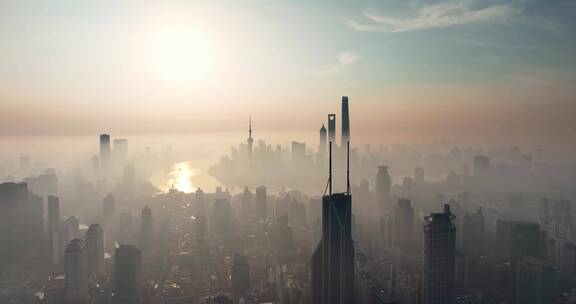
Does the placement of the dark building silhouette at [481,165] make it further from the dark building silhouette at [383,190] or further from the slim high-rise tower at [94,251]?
the slim high-rise tower at [94,251]

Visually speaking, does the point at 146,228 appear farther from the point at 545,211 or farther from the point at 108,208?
the point at 545,211

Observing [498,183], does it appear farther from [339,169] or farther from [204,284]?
[204,284]

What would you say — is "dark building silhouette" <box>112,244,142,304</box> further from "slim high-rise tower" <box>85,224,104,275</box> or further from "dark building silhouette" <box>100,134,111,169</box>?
"dark building silhouette" <box>100,134,111,169</box>

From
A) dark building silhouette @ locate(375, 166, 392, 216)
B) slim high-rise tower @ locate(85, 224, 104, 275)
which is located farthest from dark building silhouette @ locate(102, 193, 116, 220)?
dark building silhouette @ locate(375, 166, 392, 216)

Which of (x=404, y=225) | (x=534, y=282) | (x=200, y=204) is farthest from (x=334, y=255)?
(x=200, y=204)

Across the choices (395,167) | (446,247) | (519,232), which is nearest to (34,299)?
(446,247)
